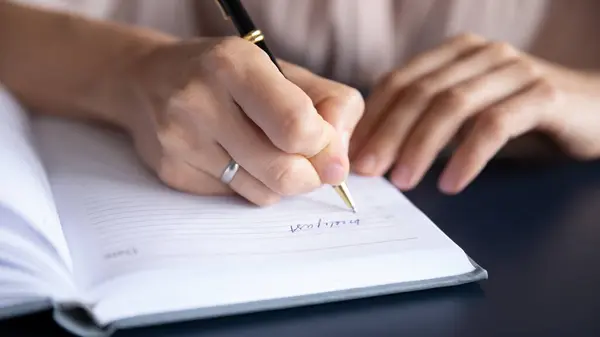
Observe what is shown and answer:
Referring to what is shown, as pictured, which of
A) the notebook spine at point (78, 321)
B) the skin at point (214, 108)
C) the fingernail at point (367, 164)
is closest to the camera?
the notebook spine at point (78, 321)

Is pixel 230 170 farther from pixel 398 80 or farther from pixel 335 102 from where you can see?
pixel 398 80

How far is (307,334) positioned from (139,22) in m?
0.57

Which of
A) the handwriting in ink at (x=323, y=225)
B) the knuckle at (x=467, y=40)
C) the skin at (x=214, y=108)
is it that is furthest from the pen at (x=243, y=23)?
the knuckle at (x=467, y=40)

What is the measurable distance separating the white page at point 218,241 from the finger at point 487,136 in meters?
0.08

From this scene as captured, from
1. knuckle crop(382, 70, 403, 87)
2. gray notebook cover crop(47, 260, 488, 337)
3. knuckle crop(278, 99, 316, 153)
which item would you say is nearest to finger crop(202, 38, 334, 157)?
knuckle crop(278, 99, 316, 153)

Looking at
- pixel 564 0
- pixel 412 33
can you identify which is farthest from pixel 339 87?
pixel 564 0

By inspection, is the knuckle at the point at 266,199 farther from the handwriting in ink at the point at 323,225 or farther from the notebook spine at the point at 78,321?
the notebook spine at the point at 78,321

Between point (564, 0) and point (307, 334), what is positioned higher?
point (564, 0)

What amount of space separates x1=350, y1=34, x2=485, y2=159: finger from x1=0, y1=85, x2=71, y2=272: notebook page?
27 centimetres

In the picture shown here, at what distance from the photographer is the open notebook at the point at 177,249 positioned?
405mm

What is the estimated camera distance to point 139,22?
884 mm

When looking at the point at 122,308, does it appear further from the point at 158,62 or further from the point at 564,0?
the point at 564,0

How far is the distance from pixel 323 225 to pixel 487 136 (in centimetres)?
21

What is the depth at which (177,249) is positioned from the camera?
1.48 ft
